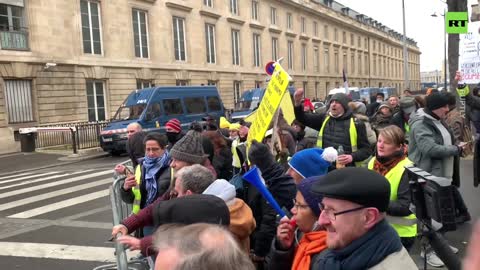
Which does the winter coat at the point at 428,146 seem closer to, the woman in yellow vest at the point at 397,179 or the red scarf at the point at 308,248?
the woman in yellow vest at the point at 397,179

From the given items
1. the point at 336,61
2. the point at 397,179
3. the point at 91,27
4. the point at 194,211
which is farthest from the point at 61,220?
the point at 336,61

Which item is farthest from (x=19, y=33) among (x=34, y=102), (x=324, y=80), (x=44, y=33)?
(x=324, y=80)

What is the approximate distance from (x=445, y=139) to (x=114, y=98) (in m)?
22.8

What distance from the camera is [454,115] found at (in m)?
7.39

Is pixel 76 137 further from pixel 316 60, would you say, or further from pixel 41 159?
pixel 316 60

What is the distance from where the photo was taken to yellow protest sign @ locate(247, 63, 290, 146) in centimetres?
371

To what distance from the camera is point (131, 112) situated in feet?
57.3

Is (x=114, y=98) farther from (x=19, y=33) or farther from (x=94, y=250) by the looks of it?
(x=94, y=250)

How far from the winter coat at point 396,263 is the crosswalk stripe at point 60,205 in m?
7.26

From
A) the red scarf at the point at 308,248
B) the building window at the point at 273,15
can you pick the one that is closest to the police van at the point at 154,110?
the red scarf at the point at 308,248

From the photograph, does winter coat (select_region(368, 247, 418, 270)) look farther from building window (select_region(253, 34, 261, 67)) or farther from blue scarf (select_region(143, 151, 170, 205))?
building window (select_region(253, 34, 261, 67))

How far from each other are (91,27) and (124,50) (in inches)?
94.3

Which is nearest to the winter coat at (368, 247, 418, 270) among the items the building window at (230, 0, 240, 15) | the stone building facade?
the stone building facade

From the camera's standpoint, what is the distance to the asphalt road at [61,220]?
530 cm
